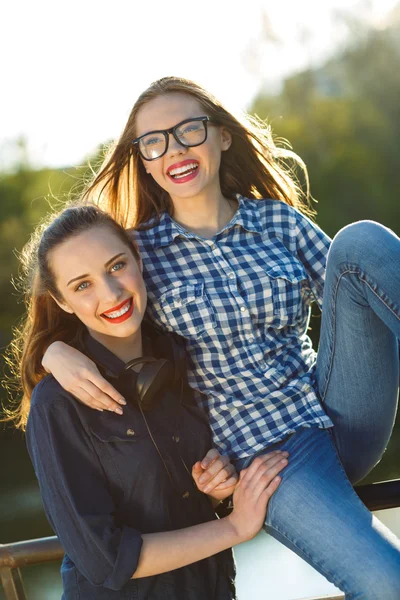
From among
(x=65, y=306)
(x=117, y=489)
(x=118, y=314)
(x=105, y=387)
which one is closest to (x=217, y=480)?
(x=117, y=489)

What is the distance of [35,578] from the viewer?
839cm

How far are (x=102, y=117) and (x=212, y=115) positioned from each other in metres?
15.1

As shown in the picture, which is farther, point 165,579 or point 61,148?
point 61,148

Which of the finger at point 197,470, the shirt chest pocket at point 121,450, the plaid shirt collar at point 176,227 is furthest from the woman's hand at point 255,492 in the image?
the plaid shirt collar at point 176,227

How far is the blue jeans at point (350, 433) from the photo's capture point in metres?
1.75

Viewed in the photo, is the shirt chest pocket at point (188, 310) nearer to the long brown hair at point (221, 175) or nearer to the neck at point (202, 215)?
Answer: the neck at point (202, 215)

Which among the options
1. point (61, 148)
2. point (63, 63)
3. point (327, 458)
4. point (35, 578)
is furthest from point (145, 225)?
point (63, 63)

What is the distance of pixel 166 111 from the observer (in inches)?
93.8

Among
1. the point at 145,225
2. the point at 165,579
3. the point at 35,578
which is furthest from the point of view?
the point at 35,578

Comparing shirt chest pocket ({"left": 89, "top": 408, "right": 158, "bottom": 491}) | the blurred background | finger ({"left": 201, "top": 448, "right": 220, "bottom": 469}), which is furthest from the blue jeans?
the blurred background

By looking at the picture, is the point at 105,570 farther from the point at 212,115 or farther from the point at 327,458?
the point at 212,115

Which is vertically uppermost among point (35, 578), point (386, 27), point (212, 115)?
point (212, 115)

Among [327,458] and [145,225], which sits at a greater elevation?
[145,225]

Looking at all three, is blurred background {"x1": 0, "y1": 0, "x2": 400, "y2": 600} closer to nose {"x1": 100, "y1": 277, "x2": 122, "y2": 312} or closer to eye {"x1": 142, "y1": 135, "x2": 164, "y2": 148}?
eye {"x1": 142, "y1": 135, "x2": 164, "y2": 148}
